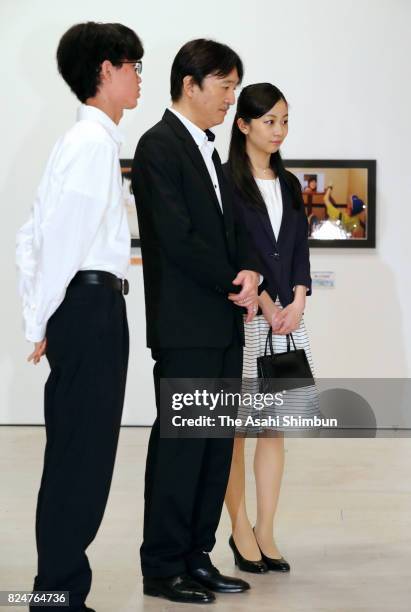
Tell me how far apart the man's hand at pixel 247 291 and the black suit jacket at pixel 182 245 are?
2 cm

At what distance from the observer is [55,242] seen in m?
2.39

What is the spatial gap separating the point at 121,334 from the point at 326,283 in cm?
381

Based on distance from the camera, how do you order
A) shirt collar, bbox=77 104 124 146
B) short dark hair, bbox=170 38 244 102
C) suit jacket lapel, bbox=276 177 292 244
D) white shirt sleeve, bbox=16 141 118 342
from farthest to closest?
suit jacket lapel, bbox=276 177 292 244 < short dark hair, bbox=170 38 244 102 < shirt collar, bbox=77 104 124 146 < white shirt sleeve, bbox=16 141 118 342

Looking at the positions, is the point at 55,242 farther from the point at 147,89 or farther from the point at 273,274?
the point at 147,89

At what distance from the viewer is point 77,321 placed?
2.44 meters

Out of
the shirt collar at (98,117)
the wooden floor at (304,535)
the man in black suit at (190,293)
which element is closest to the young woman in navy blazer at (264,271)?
the wooden floor at (304,535)

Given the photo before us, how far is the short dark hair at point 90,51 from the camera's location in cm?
253

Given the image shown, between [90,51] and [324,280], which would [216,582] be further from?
[324,280]

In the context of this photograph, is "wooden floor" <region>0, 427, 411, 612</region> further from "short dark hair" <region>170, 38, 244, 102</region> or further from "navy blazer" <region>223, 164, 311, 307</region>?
"short dark hair" <region>170, 38, 244, 102</region>

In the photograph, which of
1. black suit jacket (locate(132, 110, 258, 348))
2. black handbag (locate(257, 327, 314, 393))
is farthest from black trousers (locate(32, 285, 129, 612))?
black handbag (locate(257, 327, 314, 393))

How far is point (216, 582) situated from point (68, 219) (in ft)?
4.06

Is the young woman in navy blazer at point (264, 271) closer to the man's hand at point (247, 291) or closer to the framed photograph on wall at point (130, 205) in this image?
the man's hand at point (247, 291)

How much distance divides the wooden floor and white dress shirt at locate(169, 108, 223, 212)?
119 centimetres

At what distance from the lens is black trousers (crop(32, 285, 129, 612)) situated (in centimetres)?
244
